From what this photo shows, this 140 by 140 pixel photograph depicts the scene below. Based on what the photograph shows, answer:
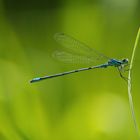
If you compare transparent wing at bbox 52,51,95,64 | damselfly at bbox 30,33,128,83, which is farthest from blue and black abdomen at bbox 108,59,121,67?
transparent wing at bbox 52,51,95,64

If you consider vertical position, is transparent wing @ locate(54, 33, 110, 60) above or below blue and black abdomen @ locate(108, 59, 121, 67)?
above

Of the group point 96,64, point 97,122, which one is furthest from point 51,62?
point 97,122

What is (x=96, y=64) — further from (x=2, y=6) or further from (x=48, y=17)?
(x=2, y=6)

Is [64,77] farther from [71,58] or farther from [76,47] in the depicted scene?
[76,47]

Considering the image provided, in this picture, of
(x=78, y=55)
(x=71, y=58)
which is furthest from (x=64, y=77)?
(x=78, y=55)

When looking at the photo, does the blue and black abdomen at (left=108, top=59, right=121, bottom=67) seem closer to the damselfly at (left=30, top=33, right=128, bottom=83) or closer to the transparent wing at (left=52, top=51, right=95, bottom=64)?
the damselfly at (left=30, top=33, right=128, bottom=83)

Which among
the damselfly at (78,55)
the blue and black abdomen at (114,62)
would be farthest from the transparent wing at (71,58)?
the blue and black abdomen at (114,62)

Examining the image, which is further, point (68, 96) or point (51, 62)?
point (51, 62)
